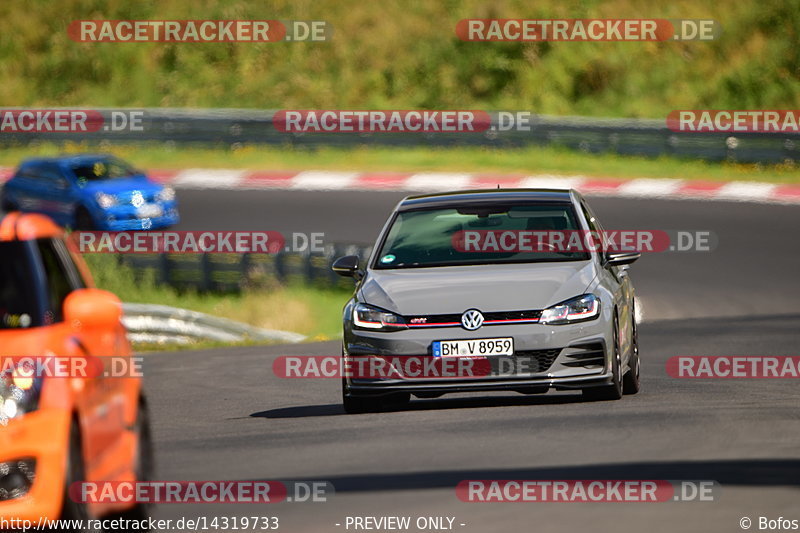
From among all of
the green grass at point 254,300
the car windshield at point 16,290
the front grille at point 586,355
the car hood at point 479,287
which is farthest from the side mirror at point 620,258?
the green grass at point 254,300

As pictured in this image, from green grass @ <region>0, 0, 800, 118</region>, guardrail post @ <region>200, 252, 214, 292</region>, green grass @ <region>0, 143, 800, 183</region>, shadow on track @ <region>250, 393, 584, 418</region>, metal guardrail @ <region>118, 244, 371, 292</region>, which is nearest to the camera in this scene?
shadow on track @ <region>250, 393, 584, 418</region>

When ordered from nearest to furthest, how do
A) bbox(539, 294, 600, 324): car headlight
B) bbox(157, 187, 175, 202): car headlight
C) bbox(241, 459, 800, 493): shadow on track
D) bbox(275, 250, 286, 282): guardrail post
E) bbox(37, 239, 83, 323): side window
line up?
bbox(37, 239, 83, 323): side window < bbox(241, 459, 800, 493): shadow on track < bbox(539, 294, 600, 324): car headlight < bbox(275, 250, 286, 282): guardrail post < bbox(157, 187, 175, 202): car headlight

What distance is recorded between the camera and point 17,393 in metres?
Result: 6.06

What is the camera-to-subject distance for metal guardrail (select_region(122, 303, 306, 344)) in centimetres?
2155

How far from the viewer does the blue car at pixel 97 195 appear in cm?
2772

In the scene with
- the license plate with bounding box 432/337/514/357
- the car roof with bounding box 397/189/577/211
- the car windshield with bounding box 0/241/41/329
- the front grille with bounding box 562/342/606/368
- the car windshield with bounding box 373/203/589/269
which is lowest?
the front grille with bounding box 562/342/606/368

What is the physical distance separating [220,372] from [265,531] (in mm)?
8912

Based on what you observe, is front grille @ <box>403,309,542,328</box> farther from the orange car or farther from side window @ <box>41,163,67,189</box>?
side window @ <box>41,163,67,189</box>

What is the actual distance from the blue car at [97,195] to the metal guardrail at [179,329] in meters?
6.20

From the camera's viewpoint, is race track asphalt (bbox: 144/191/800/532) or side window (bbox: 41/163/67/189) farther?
side window (bbox: 41/163/67/189)

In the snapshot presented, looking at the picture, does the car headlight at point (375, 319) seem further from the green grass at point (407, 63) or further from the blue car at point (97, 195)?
the green grass at point (407, 63)

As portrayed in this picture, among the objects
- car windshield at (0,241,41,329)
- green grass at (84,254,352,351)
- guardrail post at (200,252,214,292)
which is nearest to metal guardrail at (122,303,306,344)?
green grass at (84,254,352,351)

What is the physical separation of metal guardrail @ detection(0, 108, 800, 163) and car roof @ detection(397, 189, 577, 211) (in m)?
18.5

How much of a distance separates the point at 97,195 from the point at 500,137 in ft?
31.3
